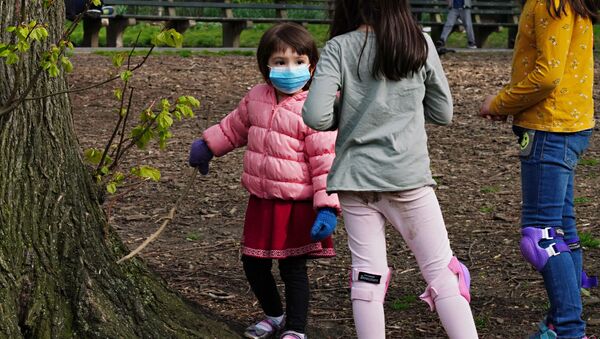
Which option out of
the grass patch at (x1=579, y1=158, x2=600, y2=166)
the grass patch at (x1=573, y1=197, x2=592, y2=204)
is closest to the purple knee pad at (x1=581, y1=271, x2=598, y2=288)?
the grass patch at (x1=573, y1=197, x2=592, y2=204)

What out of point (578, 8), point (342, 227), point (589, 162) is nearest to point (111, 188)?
point (578, 8)

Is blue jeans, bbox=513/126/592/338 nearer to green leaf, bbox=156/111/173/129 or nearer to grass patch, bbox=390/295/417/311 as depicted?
grass patch, bbox=390/295/417/311

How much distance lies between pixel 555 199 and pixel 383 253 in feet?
2.54

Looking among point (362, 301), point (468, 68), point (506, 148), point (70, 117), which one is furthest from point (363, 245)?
point (468, 68)

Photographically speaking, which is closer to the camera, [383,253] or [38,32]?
[38,32]

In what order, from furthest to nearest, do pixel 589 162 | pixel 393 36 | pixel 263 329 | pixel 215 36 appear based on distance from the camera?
1. pixel 215 36
2. pixel 589 162
3. pixel 263 329
4. pixel 393 36

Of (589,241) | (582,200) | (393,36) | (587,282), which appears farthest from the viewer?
(582,200)

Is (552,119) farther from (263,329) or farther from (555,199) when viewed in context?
(263,329)

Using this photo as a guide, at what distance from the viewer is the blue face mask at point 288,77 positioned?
410 cm

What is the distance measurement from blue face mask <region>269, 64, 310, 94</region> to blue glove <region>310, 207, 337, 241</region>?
0.50m

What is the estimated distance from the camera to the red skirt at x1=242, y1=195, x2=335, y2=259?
417 centimetres

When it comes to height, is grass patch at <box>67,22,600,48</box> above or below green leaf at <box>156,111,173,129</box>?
below

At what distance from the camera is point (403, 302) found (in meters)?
4.93

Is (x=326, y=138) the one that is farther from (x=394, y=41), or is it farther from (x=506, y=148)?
(x=506, y=148)
